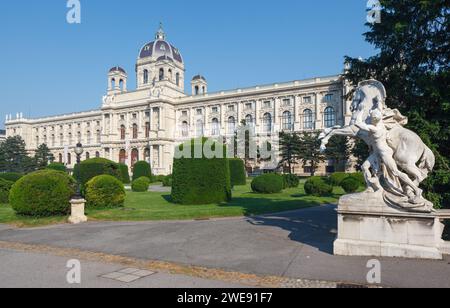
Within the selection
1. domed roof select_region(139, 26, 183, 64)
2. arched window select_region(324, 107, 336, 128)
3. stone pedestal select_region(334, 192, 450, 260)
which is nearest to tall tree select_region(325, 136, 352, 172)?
arched window select_region(324, 107, 336, 128)

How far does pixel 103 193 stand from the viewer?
13430 mm

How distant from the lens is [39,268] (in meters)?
5.38

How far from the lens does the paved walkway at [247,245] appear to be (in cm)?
497

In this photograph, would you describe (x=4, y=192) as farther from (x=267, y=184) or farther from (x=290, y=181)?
(x=290, y=181)

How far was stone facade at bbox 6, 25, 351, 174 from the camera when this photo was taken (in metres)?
57.0

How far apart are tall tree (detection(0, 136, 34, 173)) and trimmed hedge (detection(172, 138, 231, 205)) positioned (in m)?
52.7

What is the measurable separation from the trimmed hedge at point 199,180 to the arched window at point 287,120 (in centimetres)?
4613

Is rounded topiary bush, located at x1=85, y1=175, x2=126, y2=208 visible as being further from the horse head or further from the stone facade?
the stone facade

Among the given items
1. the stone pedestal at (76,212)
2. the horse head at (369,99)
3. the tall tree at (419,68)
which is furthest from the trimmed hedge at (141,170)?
the horse head at (369,99)

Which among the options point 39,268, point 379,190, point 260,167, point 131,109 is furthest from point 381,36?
point 131,109

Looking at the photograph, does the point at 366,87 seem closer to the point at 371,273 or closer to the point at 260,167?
the point at 371,273

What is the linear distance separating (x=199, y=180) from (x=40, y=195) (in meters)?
6.37

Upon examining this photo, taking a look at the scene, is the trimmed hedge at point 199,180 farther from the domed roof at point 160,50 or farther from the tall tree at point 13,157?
the domed roof at point 160,50
